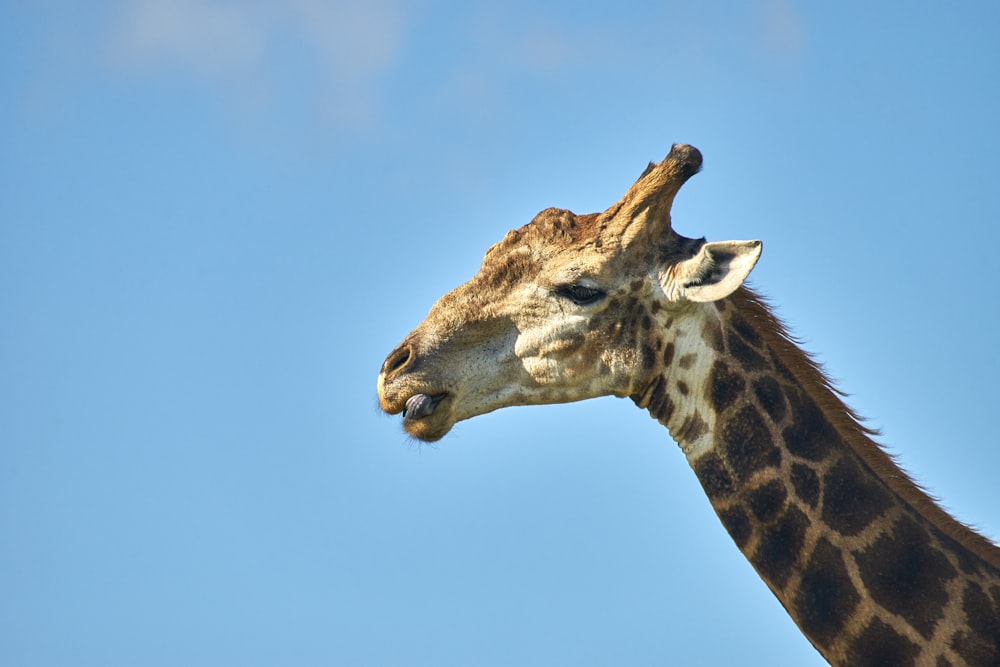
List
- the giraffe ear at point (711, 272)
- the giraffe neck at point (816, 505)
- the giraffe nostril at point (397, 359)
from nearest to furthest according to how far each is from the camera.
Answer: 1. the giraffe neck at point (816, 505)
2. the giraffe ear at point (711, 272)
3. the giraffe nostril at point (397, 359)

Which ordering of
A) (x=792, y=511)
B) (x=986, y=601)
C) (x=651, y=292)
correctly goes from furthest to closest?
(x=651, y=292) < (x=792, y=511) < (x=986, y=601)

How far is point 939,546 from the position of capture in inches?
317

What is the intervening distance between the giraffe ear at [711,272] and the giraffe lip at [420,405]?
1887 mm

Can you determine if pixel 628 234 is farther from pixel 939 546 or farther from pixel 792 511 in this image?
pixel 939 546

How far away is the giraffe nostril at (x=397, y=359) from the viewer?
9266mm

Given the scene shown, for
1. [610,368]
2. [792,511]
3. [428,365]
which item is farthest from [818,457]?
[428,365]

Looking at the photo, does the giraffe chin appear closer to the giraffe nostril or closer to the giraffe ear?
the giraffe nostril

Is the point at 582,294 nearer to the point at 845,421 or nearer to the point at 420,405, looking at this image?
the point at 420,405

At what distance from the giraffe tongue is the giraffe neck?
5.08 feet

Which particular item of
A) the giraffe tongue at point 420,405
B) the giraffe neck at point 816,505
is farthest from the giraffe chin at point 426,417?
the giraffe neck at point 816,505

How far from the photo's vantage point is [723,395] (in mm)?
8734

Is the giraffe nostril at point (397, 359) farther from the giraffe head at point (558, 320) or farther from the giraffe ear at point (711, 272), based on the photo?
the giraffe ear at point (711, 272)

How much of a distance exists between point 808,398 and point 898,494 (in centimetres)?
90

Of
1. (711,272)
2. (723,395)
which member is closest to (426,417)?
(723,395)
